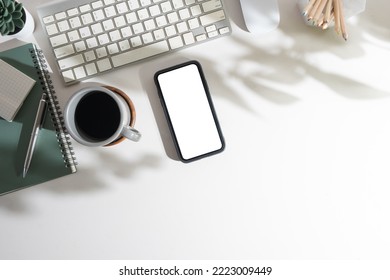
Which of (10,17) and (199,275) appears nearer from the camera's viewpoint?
(10,17)

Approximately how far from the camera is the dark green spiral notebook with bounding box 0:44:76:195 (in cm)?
72

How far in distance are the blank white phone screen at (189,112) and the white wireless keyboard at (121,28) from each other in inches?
1.9

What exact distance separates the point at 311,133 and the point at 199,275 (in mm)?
306

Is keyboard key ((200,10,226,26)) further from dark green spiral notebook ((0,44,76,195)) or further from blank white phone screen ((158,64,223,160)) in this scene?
dark green spiral notebook ((0,44,76,195))

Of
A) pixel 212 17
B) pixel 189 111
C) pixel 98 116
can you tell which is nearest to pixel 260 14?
pixel 212 17

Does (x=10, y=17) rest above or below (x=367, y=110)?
above

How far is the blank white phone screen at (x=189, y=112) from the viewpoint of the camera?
2.36 ft

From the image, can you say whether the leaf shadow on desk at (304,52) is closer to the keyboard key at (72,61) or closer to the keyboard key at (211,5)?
the keyboard key at (211,5)

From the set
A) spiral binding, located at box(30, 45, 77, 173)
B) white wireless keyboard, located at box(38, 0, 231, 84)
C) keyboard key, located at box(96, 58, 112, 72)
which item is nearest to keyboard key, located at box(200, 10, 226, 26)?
white wireless keyboard, located at box(38, 0, 231, 84)

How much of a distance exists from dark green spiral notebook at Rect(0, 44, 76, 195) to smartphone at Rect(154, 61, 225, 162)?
6.9 inches

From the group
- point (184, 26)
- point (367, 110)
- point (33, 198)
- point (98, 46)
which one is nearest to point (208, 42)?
point (184, 26)

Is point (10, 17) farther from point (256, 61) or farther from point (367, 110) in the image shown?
point (367, 110)

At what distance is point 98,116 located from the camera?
2.19 feet

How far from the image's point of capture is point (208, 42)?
0.73 metres
